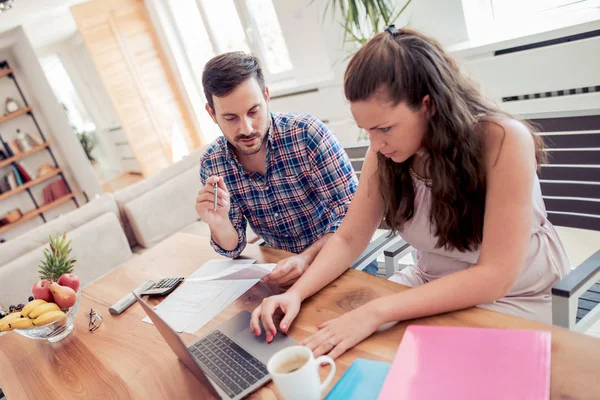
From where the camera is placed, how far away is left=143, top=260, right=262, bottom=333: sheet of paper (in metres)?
1.20

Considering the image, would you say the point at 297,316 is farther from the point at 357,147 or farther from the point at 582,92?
the point at 582,92

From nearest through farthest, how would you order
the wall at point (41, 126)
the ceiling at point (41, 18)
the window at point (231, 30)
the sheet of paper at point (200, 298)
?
the sheet of paper at point (200, 298)
the window at point (231, 30)
the ceiling at point (41, 18)
the wall at point (41, 126)

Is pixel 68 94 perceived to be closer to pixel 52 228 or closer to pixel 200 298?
pixel 52 228

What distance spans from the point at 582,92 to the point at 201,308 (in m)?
1.96

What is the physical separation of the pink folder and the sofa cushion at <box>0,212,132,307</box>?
2.42 m

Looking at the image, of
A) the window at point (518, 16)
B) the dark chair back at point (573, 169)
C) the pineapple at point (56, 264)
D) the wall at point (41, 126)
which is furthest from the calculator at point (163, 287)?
the wall at point (41, 126)

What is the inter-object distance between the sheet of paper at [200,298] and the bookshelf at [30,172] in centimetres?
517

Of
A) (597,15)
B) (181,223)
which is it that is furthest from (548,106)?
(181,223)

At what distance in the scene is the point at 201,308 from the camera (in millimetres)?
1237

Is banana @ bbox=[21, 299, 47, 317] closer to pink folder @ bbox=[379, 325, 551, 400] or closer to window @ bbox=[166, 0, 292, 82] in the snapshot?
pink folder @ bbox=[379, 325, 551, 400]

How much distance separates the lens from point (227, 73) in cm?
146

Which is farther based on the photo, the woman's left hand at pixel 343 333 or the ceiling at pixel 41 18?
the ceiling at pixel 41 18

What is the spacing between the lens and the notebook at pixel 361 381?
0.74m

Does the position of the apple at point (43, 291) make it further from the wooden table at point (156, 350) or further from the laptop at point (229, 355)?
the laptop at point (229, 355)
